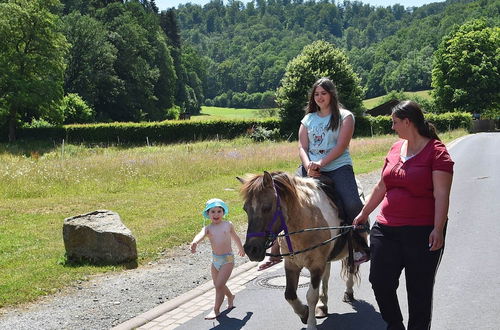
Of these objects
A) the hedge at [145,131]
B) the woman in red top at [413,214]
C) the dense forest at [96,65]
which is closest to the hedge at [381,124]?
the dense forest at [96,65]

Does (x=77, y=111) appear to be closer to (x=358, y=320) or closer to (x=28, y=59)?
(x=28, y=59)

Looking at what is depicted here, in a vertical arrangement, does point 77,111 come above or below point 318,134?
below

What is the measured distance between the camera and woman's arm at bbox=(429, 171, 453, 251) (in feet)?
13.7

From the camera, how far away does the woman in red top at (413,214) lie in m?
4.25

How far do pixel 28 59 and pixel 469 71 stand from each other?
182ft

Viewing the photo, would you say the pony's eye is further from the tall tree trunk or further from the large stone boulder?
the tall tree trunk

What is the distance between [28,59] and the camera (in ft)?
173

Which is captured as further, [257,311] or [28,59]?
[28,59]

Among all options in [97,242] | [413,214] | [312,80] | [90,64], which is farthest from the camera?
[90,64]

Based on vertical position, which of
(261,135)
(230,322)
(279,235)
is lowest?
(261,135)

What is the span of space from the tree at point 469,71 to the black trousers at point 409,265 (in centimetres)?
7442

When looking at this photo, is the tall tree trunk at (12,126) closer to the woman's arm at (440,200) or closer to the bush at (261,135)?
the bush at (261,135)

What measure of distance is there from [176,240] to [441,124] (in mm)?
58171

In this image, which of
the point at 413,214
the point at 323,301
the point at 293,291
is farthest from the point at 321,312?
the point at 413,214
